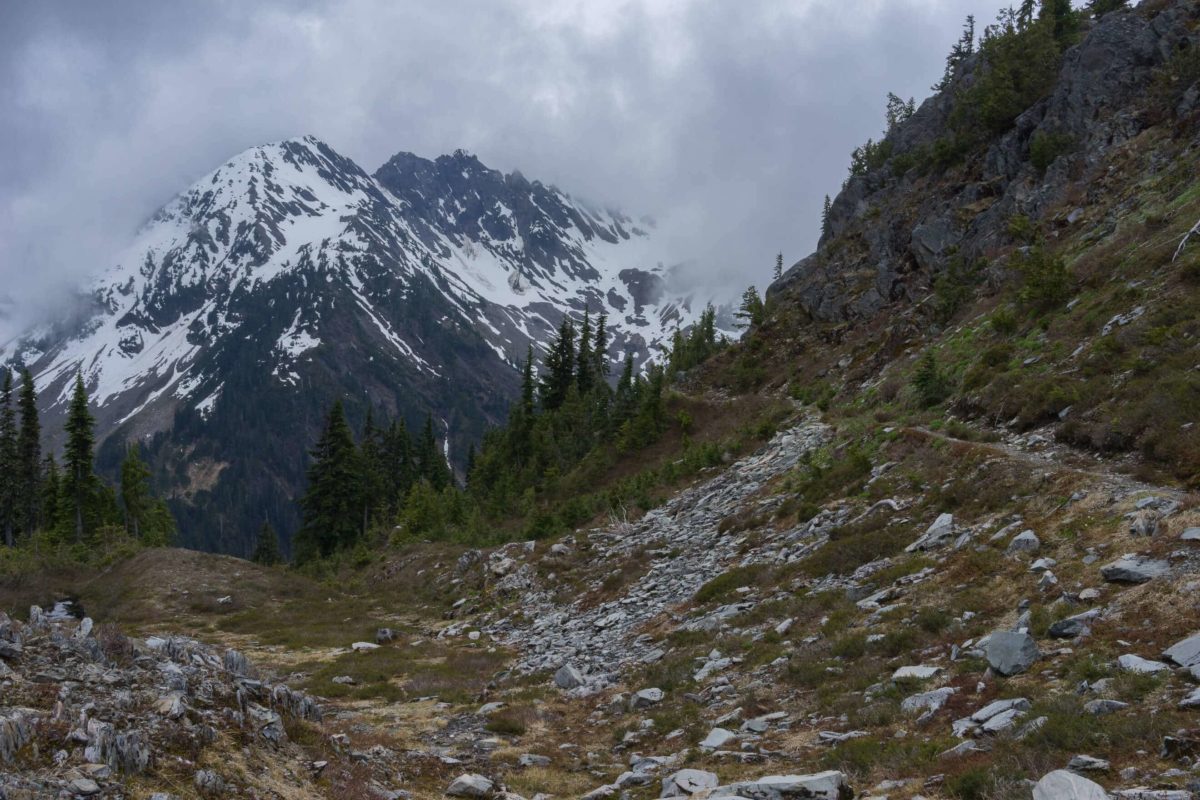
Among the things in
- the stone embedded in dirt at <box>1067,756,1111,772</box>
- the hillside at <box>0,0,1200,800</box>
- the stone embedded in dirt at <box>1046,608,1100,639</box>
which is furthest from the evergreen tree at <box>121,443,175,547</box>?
the stone embedded in dirt at <box>1067,756,1111,772</box>

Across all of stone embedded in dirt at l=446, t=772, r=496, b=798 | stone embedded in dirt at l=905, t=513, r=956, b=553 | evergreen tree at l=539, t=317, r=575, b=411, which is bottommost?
stone embedded in dirt at l=446, t=772, r=496, b=798

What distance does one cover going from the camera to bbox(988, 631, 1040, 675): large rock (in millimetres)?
9359

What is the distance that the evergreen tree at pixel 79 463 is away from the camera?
64.7 metres

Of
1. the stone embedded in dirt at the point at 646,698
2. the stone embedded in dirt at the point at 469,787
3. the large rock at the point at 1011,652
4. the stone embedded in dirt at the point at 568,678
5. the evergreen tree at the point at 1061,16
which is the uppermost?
the evergreen tree at the point at 1061,16

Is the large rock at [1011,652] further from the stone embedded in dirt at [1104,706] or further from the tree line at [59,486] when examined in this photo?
the tree line at [59,486]

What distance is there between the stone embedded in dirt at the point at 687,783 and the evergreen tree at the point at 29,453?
7955cm

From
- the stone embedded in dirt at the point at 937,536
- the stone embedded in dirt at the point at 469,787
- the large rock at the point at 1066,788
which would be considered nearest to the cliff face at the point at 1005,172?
the stone embedded in dirt at the point at 937,536

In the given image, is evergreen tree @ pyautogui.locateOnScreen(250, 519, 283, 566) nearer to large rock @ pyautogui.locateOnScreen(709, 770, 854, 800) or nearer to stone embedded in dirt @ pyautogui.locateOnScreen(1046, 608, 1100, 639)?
large rock @ pyautogui.locateOnScreen(709, 770, 854, 800)

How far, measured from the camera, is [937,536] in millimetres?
16062

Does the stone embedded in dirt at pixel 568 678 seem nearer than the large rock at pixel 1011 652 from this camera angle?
No

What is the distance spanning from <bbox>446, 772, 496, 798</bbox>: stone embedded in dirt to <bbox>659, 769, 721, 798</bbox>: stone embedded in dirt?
113 inches

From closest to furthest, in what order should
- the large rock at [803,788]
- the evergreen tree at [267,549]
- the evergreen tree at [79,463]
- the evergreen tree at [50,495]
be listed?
the large rock at [803,788]
the evergreen tree at [79,463]
the evergreen tree at [50,495]
the evergreen tree at [267,549]

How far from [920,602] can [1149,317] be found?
1278 cm

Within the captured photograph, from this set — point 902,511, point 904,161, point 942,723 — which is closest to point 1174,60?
point 904,161
